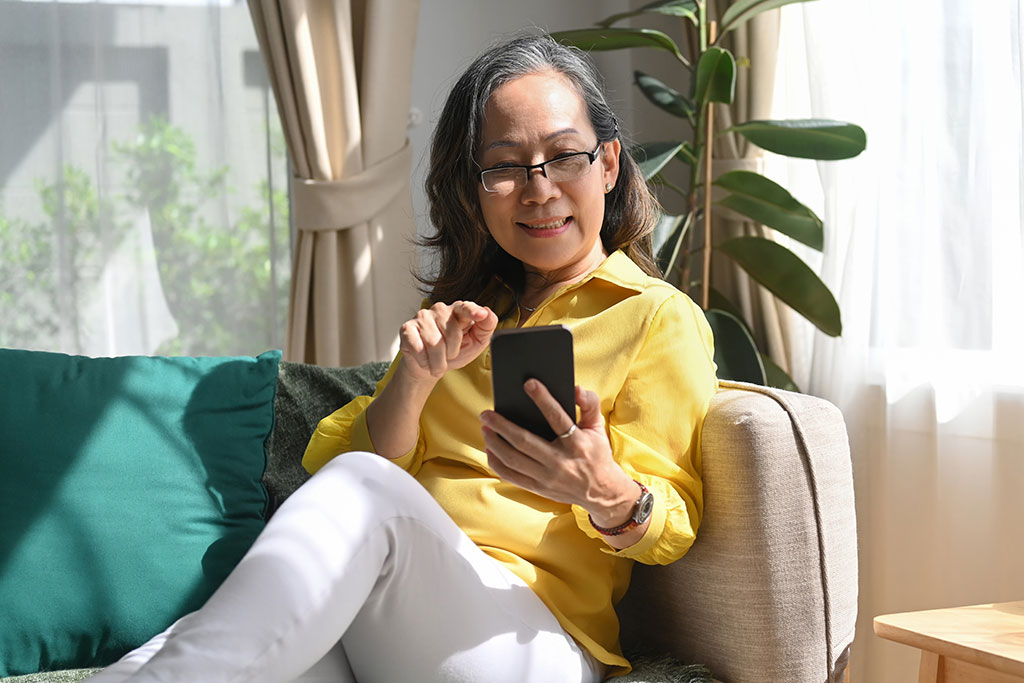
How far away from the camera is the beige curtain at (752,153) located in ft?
7.79

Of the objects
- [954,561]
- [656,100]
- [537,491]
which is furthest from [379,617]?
[656,100]

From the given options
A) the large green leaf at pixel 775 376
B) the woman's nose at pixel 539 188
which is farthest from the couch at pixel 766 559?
the large green leaf at pixel 775 376

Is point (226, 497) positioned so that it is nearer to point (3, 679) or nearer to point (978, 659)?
point (3, 679)

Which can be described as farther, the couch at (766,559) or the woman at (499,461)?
the couch at (766,559)

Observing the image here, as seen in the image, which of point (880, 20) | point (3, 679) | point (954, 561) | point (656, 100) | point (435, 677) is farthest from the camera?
point (656, 100)

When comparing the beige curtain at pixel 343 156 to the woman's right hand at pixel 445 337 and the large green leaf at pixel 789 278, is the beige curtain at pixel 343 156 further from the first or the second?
the woman's right hand at pixel 445 337

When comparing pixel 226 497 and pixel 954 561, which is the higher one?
pixel 226 497

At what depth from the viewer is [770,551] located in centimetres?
119

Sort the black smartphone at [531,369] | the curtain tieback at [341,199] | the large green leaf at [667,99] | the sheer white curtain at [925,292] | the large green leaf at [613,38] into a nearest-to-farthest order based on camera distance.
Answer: the black smartphone at [531,369], the sheer white curtain at [925,292], the large green leaf at [613,38], the large green leaf at [667,99], the curtain tieback at [341,199]

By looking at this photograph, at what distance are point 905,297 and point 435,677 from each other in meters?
1.40

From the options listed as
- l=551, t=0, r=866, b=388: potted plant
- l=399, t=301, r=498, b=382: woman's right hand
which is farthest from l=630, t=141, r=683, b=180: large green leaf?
l=399, t=301, r=498, b=382: woman's right hand

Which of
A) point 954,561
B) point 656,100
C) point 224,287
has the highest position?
point 656,100

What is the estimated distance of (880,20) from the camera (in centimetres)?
207

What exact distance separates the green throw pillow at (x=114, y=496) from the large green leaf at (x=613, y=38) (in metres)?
1.13
